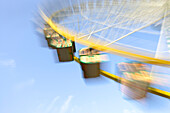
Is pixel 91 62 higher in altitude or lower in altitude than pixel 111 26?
lower

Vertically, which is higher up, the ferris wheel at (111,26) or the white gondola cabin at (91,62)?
the ferris wheel at (111,26)

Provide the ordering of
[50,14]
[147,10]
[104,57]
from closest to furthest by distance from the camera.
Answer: [104,57] < [147,10] < [50,14]

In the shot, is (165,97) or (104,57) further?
(104,57)

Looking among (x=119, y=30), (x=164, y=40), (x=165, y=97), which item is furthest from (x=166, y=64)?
(x=119, y=30)

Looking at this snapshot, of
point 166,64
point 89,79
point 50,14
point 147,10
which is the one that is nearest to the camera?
point 166,64

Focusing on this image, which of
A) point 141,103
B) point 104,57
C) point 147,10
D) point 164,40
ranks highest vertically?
point 147,10

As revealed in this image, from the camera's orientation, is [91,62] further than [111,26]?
No

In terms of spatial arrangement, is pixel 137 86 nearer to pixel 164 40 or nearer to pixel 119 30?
pixel 164 40

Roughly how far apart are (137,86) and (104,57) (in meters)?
1.45

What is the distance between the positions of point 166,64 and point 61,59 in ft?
16.3

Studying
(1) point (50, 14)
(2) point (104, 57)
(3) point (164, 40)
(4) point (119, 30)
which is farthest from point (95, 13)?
(1) point (50, 14)

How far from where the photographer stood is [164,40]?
171 inches

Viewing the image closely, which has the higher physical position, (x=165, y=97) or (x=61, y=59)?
(x=61, y=59)

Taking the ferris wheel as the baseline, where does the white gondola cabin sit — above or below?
below
